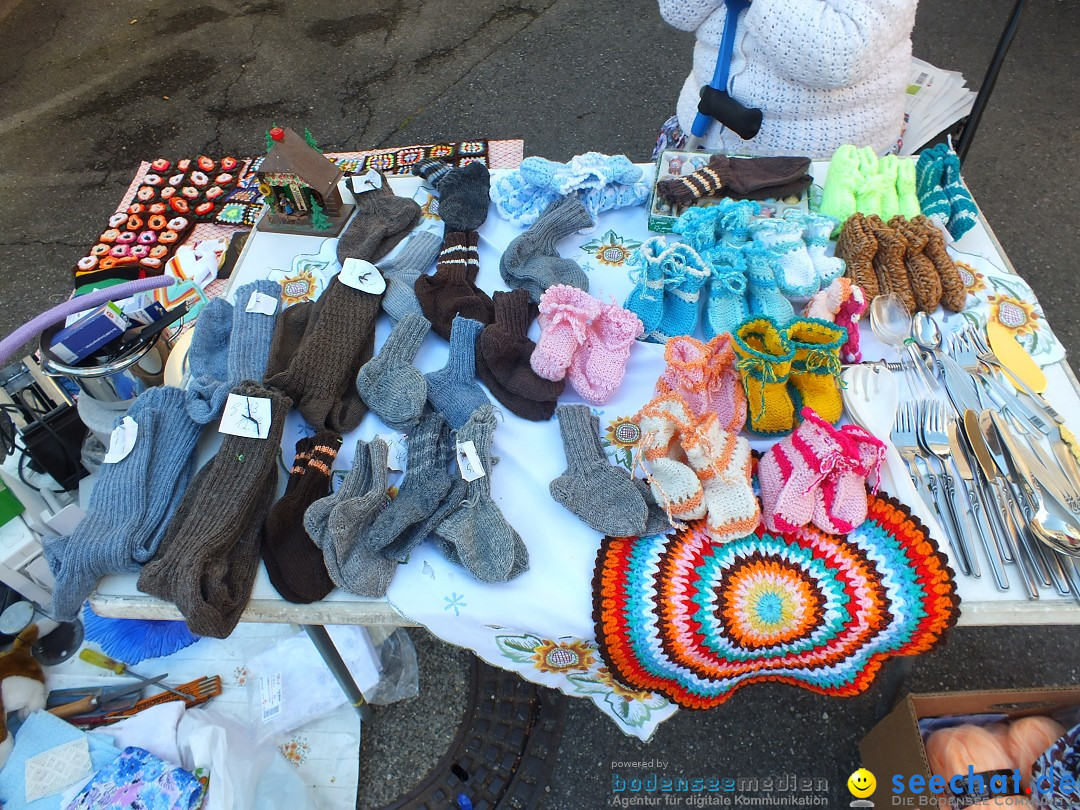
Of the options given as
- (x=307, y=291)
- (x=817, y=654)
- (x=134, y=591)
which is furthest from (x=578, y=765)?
(x=307, y=291)

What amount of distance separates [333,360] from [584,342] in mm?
526

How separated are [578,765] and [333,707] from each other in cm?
64

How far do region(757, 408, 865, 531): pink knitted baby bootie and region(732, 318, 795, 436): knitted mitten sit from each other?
3.3 inches

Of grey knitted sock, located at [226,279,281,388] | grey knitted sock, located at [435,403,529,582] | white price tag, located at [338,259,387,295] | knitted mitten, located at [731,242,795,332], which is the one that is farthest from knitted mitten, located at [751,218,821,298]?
grey knitted sock, located at [226,279,281,388]

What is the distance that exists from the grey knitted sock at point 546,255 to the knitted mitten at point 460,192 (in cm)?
16

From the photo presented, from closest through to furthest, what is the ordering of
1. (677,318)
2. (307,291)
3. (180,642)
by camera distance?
(180,642), (677,318), (307,291)

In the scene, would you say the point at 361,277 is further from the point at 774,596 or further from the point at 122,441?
the point at 774,596

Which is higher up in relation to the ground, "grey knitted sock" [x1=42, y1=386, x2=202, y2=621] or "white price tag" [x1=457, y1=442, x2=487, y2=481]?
"white price tag" [x1=457, y1=442, x2=487, y2=481]

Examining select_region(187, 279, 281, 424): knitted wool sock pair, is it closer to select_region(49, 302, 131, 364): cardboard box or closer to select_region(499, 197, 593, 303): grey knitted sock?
select_region(49, 302, 131, 364): cardboard box

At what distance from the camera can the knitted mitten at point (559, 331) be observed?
1315 millimetres

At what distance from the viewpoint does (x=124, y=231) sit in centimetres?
258

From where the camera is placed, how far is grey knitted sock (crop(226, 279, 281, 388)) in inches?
54.4

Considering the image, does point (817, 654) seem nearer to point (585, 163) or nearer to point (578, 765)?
point (578, 765)

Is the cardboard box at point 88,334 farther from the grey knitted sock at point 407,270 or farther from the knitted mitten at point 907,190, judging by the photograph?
the knitted mitten at point 907,190
